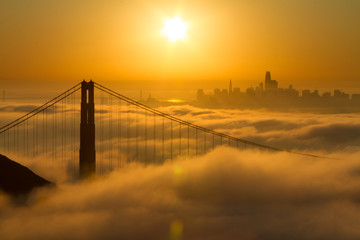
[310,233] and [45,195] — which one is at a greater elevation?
[45,195]

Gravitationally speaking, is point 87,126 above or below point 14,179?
above

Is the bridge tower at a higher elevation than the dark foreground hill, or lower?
higher

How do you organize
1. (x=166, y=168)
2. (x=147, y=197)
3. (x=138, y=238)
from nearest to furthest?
(x=138, y=238)
(x=147, y=197)
(x=166, y=168)

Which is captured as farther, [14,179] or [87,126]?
[14,179]

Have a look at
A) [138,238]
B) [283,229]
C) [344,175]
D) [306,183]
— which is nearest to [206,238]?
[138,238]

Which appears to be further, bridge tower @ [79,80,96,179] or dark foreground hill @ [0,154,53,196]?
dark foreground hill @ [0,154,53,196]

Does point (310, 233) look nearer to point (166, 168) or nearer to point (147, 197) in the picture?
point (147, 197)

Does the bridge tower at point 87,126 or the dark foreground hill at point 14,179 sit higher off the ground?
the bridge tower at point 87,126

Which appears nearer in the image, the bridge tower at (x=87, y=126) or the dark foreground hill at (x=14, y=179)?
the bridge tower at (x=87, y=126)
